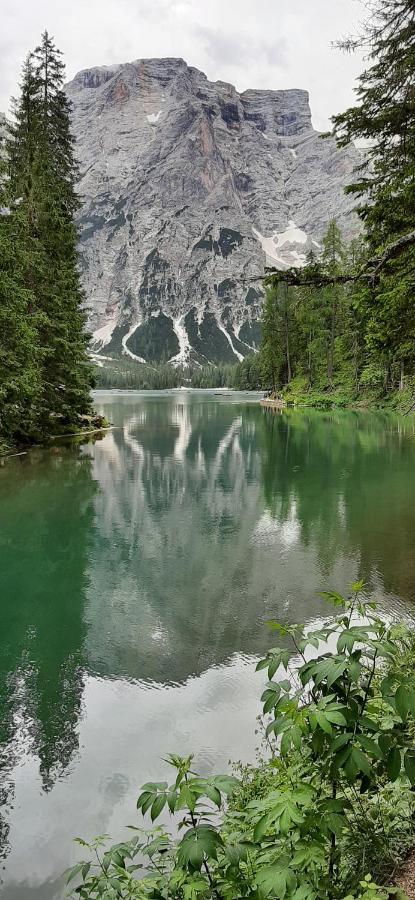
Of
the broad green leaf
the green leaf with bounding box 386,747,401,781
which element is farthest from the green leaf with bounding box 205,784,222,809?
the broad green leaf

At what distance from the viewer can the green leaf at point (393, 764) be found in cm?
238

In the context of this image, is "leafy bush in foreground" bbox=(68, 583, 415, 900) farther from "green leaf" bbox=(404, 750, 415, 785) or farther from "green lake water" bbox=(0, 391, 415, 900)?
"green lake water" bbox=(0, 391, 415, 900)

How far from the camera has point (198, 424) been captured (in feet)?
172

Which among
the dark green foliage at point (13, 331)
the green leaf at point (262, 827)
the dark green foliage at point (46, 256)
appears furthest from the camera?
the dark green foliage at point (46, 256)

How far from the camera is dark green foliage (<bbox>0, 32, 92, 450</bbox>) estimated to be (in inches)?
1174

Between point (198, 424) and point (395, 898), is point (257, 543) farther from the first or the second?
point (198, 424)

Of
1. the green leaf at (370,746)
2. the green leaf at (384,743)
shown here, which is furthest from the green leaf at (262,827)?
the green leaf at (384,743)

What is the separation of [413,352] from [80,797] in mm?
14227

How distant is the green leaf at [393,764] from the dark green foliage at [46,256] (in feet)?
86.5

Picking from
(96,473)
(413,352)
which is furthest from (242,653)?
(96,473)

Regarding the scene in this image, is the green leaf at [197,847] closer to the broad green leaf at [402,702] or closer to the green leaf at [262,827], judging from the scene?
the green leaf at [262,827]

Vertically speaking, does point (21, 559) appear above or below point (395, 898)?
below

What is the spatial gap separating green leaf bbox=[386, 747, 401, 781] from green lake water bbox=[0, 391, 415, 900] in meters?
3.54

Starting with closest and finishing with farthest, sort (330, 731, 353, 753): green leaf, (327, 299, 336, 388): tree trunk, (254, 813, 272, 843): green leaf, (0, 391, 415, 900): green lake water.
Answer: (254, 813, 272, 843): green leaf < (330, 731, 353, 753): green leaf < (0, 391, 415, 900): green lake water < (327, 299, 336, 388): tree trunk
